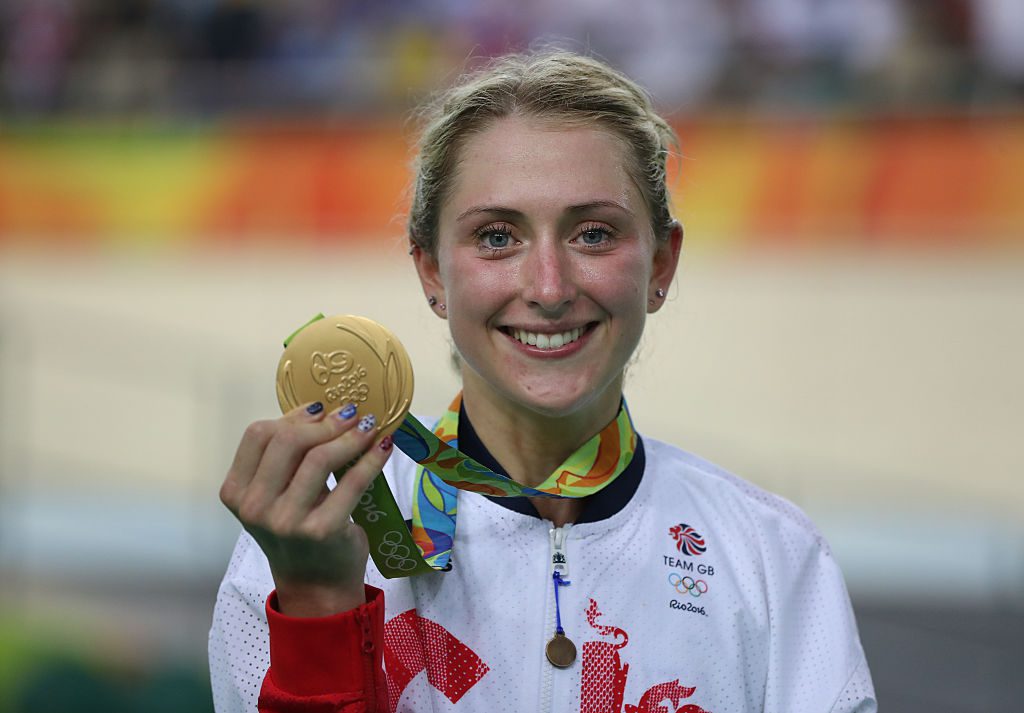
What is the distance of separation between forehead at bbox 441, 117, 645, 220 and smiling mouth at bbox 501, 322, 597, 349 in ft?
0.55

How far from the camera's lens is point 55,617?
5863mm

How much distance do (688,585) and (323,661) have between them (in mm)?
593

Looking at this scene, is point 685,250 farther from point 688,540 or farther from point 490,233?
point 490,233

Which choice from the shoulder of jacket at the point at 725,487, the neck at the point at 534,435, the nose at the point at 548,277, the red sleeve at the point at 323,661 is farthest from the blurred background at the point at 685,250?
the red sleeve at the point at 323,661

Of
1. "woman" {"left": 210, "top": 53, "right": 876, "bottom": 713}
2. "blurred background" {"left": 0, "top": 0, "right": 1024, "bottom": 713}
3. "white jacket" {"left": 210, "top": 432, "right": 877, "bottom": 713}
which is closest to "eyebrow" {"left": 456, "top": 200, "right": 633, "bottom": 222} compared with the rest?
"woman" {"left": 210, "top": 53, "right": 876, "bottom": 713}

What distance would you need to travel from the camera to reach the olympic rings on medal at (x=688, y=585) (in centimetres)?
196

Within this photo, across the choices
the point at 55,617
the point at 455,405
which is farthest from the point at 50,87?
the point at 455,405

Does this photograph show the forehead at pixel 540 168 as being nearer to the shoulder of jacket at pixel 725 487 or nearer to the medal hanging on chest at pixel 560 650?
the shoulder of jacket at pixel 725 487

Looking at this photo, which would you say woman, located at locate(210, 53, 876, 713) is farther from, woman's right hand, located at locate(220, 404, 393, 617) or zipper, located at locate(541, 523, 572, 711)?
woman's right hand, located at locate(220, 404, 393, 617)

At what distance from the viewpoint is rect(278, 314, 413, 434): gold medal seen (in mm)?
1597

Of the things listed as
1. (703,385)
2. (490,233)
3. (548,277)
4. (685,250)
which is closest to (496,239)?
(490,233)

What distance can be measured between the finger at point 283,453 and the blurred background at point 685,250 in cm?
582

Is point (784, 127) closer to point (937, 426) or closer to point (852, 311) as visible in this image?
point (852, 311)

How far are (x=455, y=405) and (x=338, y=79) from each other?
7.45m
